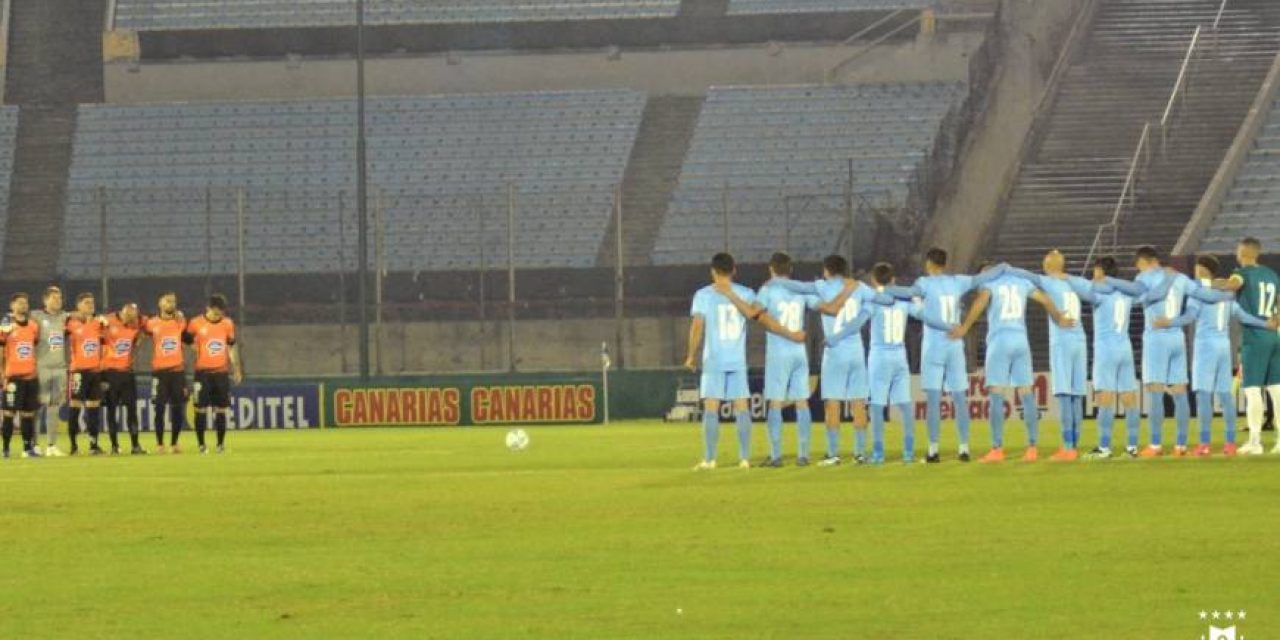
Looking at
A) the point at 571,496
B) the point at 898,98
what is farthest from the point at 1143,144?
the point at 571,496

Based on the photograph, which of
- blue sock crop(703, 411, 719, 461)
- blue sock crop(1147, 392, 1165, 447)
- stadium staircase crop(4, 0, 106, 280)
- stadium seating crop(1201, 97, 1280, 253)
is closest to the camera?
blue sock crop(703, 411, 719, 461)

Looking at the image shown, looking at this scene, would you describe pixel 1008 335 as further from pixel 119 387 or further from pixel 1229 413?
pixel 119 387

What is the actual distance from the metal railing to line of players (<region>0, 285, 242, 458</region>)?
71.7 feet

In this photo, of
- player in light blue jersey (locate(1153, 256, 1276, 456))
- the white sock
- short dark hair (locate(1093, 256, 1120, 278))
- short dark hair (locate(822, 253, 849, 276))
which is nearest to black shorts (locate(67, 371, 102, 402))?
short dark hair (locate(822, 253, 849, 276))

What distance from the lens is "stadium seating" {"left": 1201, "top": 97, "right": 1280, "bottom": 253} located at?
179 feet

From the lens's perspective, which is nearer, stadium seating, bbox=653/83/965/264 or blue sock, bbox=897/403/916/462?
blue sock, bbox=897/403/916/462

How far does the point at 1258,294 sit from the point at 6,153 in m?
43.2

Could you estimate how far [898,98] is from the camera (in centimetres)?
6494

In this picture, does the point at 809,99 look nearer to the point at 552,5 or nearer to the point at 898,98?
the point at 898,98

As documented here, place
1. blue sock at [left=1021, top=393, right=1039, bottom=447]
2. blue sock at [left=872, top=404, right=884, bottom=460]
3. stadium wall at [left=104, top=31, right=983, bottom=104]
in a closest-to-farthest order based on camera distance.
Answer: blue sock at [left=1021, top=393, right=1039, bottom=447] < blue sock at [left=872, top=404, right=884, bottom=460] < stadium wall at [left=104, top=31, right=983, bottom=104]

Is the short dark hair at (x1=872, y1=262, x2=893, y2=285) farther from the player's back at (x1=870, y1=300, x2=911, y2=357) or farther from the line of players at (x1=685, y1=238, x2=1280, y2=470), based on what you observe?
the player's back at (x1=870, y1=300, x2=911, y2=357)

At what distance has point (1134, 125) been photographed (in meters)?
61.4

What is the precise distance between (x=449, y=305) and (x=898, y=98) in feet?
49.9

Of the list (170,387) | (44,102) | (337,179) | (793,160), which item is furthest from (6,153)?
(170,387)
